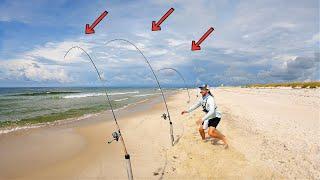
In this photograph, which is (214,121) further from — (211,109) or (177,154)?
(177,154)

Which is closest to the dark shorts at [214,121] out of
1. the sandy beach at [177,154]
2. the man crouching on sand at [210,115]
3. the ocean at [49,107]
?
the man crouching on sand at [210,115]

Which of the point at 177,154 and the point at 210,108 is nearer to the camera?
the point at 210,108

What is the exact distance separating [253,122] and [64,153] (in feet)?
26.8

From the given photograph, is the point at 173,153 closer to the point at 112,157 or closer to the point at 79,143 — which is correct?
the point at 112,157

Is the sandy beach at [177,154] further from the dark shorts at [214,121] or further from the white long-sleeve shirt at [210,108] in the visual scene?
the white long-sleeve shirt at [210,108]

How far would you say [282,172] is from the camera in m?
7.26

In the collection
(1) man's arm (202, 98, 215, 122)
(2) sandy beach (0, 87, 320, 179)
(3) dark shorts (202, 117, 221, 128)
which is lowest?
(2) sandy beach (0, 87, 320, 179)

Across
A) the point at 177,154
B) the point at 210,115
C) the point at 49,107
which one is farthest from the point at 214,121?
the point at 49,107

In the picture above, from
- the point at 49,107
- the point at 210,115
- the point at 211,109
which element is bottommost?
the point at 49,107

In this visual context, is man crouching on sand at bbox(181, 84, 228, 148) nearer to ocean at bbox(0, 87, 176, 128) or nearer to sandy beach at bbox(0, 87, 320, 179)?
sandy beach at bbox(0, 87, 320, 179)

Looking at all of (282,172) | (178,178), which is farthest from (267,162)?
(178,178)

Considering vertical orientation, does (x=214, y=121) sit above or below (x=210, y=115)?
below

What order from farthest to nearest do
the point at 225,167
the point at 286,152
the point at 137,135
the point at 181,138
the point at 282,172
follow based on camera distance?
the point at 137,135
the point at 181,138
the point at 286,152
the point at 225,167
the point at 282,172

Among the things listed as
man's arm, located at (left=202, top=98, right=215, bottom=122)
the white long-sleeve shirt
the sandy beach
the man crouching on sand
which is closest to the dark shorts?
the man crouching on sand
